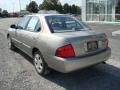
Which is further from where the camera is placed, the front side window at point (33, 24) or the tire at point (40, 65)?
the front side window at point (33, 24)

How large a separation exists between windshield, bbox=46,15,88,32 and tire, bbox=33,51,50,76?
2.62 ft

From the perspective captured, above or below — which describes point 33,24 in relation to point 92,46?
above

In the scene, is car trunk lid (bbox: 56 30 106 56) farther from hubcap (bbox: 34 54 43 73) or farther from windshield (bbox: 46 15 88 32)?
hubcap (bbox: 34 54 43 73)

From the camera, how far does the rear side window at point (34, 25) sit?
19.2 feet

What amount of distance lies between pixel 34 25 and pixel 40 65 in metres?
1.18

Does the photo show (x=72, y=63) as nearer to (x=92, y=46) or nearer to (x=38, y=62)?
(x=92, y=46)

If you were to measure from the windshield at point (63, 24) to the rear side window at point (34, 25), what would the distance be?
32 centimetres

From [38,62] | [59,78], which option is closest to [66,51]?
[59,78]

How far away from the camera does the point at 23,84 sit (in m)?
5.06

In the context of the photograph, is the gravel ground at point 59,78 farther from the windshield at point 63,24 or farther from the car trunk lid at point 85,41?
the windshield at point 63,24

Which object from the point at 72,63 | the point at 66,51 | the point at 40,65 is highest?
the point at 66,51

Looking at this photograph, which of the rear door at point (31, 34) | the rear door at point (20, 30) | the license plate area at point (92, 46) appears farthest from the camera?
the rear door at point (20, 30)

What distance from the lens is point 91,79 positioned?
5.34 meters

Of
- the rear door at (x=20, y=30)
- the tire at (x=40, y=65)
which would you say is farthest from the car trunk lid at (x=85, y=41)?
the rear door at (x=20, y=30)
